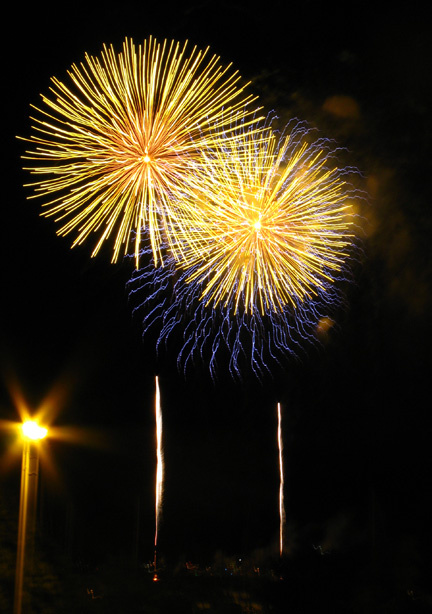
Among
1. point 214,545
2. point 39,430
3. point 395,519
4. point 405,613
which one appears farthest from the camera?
point 395,519

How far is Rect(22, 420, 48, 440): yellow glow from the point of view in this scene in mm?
8930

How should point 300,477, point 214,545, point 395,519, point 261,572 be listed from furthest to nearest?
point 300,477
point 395,519
point 214,545
point 261,572

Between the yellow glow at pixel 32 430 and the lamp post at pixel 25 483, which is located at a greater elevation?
the yellow glow at pixel 32 430

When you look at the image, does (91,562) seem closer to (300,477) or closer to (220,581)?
(220,581)

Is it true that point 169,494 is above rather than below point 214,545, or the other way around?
above

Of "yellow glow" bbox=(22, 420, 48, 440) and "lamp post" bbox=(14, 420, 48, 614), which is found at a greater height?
"yellow glow" bbox=(22, 420, 48, 440)

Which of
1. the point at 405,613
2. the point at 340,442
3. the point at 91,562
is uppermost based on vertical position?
the point at 340,442

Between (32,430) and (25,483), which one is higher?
(32,430)

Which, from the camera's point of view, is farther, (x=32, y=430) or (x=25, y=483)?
(x=25, y=483)

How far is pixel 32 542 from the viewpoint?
36.5 ft

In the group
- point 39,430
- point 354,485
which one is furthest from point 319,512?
point 39,430

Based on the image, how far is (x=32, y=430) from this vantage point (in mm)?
8930

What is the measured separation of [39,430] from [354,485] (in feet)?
57.7

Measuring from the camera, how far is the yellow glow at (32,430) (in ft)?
29.3
